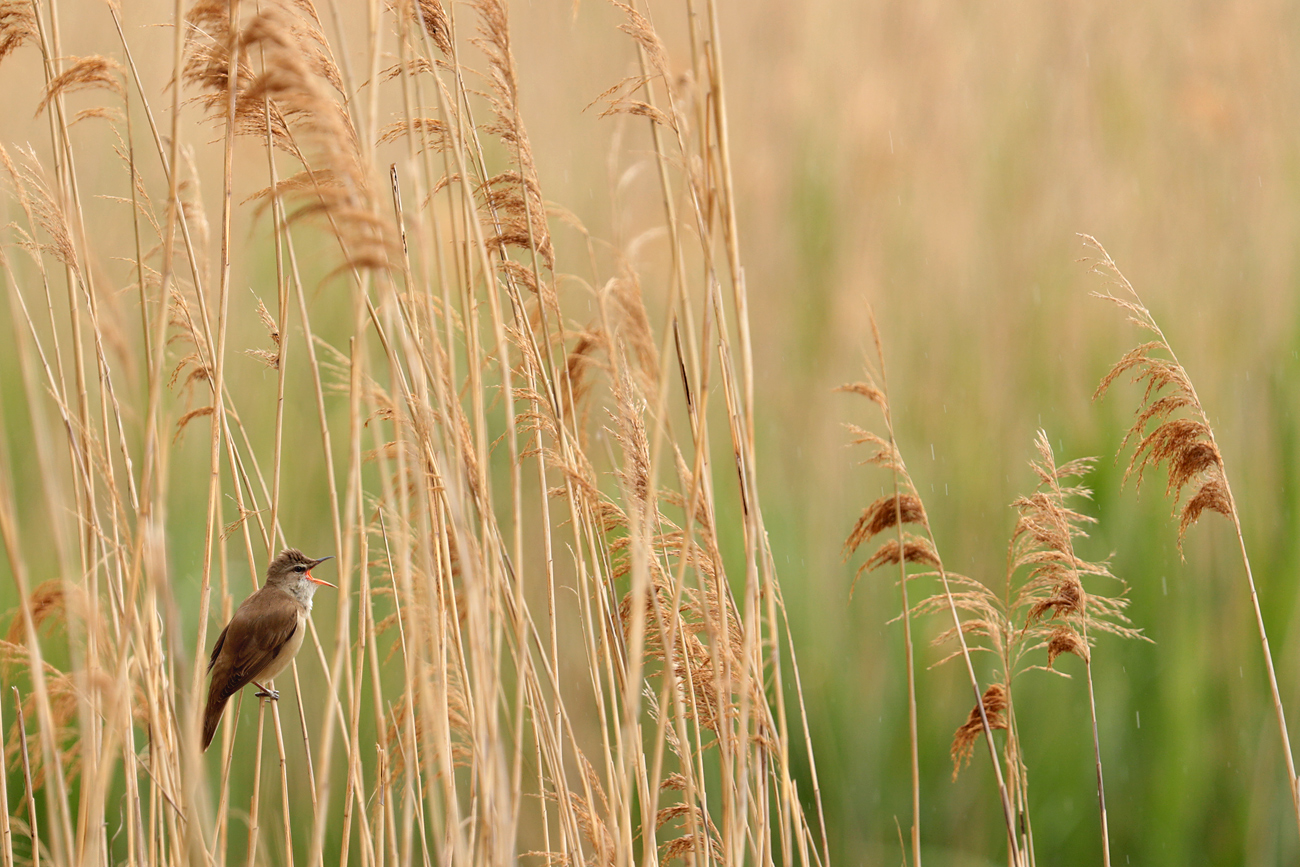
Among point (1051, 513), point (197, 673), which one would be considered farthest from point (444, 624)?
point (1051, 513)

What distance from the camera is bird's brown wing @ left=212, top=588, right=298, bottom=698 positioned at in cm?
143

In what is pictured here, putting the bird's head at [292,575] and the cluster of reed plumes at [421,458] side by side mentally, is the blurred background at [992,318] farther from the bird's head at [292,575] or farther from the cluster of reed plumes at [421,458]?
the bird's head at [292,575]

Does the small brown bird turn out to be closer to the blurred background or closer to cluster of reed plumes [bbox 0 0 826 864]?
cluster of reed plumes [bbox 0 0 826 864]

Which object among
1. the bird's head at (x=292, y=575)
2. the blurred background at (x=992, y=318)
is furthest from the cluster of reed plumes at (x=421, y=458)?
the blurred background at (x=992, y=318)

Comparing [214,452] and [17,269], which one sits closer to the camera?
[214,452]

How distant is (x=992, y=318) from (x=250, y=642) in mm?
2314

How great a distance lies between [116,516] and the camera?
1.28 m

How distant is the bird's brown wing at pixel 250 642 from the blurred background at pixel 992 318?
1.06 metres

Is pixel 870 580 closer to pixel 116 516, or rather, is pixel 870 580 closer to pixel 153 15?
pixel 116 516

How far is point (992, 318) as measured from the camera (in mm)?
2877

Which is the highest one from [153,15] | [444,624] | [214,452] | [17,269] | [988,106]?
[153,15]

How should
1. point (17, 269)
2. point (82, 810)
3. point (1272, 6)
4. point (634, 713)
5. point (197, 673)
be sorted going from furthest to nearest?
point (1272, 6)
point (17, 269)
point (82, 810)
point (197, 673)
point (634, 713)

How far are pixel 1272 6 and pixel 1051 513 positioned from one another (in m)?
2.84

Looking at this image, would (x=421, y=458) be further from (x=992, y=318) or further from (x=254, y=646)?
(x=992, y=318)
